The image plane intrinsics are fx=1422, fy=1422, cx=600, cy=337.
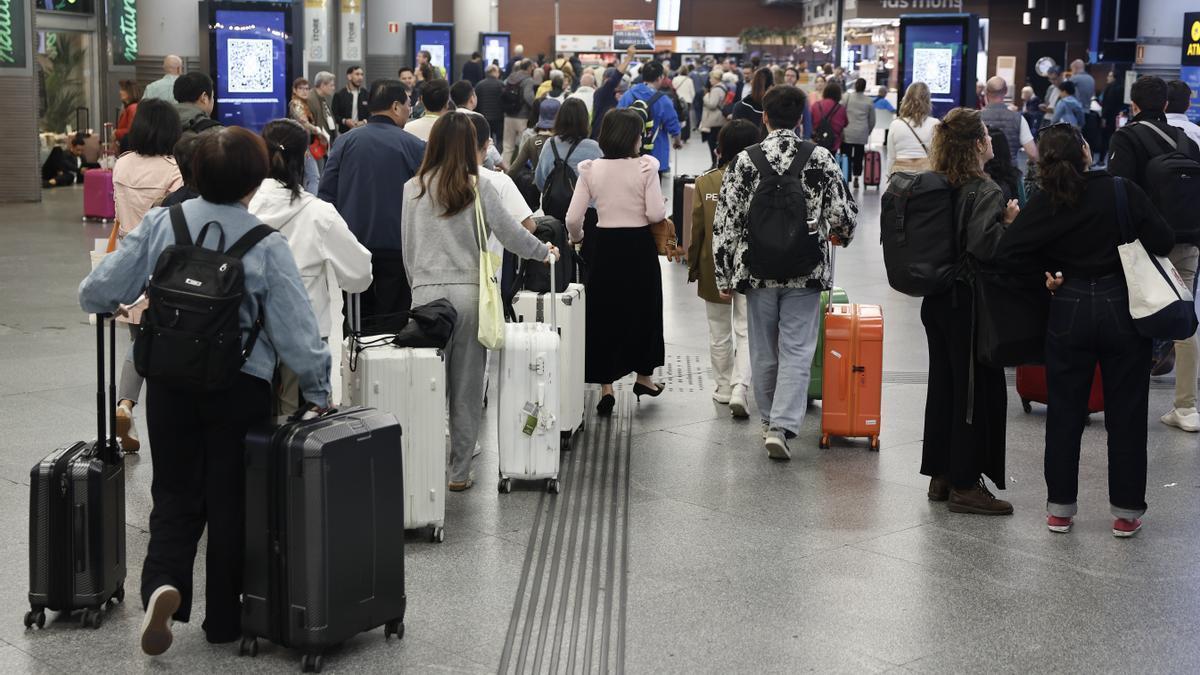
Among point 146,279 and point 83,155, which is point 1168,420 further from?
point 83,155

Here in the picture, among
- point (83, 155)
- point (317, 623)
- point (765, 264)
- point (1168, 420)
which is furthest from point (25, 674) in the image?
point (83, 155)

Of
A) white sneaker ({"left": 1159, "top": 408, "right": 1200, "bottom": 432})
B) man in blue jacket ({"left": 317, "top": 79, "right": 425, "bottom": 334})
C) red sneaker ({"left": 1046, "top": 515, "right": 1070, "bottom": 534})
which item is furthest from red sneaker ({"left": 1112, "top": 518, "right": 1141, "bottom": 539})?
man in blue jacket ({"left": 317, "top": 79, "right": 425, "bottom": 334})

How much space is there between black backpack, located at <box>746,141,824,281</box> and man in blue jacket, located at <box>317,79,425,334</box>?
1548mm

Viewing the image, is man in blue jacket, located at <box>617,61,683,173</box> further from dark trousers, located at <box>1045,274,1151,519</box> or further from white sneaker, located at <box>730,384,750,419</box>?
dark trousers, located at <box>1045,274,1151,519</box>

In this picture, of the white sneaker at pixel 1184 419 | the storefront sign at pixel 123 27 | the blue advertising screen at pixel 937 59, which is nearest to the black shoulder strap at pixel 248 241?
the white sneaker at pixel 1184 419

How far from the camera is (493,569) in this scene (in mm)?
4895

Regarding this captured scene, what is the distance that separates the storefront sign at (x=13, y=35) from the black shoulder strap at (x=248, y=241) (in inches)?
574

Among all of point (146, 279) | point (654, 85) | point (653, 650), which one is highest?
point (654, 85)

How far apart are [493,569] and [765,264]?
2033 millimetres

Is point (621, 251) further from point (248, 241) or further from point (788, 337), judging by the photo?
point (248, 241)

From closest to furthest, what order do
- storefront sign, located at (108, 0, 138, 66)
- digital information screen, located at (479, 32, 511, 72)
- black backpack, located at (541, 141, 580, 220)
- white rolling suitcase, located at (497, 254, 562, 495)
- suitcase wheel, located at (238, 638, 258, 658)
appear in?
1. suitcase wheel, located at (238, 638, 258, 658)
2. white rolling suitcase, located at (497, 254, 562, 495)
3. black backpack, located at (541, 141, 580, 220)
4. storefront sign, located at (108, 0, 138, 66)
5. digital information screen, located at (479, 32, 511, 72)

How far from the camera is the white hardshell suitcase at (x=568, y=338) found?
6367 mm

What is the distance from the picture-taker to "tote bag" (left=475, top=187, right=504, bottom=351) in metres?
5.47

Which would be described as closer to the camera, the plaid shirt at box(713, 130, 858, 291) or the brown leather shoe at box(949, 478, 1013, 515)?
the brown leather shoe at box(949, 478, 1013, 515)
